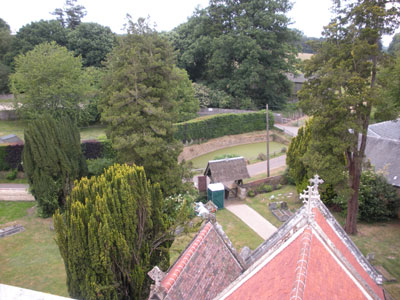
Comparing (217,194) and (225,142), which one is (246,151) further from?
(217,194)

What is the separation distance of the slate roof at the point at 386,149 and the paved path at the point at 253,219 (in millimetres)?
8423

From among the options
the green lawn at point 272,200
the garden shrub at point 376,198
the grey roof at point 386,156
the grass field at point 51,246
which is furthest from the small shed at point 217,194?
the grey roof at point 386,156

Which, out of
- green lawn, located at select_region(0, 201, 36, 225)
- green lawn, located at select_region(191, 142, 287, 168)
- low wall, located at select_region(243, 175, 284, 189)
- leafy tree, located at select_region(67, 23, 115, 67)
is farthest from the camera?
leafy tree, located at select_region(67, 23, 115, 67)

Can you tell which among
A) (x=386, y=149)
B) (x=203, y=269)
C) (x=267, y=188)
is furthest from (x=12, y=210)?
(x=386, y=149)

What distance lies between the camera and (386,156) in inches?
936

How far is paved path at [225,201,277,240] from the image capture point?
21.6 m

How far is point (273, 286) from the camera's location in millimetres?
Result: 7449

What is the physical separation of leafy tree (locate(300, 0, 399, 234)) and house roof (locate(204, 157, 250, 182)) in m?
8.83

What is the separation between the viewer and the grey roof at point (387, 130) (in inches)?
1020

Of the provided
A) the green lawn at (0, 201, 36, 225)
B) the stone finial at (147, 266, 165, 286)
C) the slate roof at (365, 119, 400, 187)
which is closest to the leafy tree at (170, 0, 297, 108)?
the slate roof at (365, 119, 400, 187)

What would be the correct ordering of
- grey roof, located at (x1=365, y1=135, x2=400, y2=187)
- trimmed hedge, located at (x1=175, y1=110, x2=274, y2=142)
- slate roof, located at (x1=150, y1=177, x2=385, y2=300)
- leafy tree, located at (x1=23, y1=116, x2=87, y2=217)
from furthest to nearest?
1. trimmed hedge, located at (x1=175, y1=110, x2=274, y2=142)
2. leafy tree, located at (x1=23, y1=116, x2=87, y2=217)
3. grey roof, located at (x1=365, y1=135, x2=400, y2=187)
4. slate roof, located at (x1=150, y1=177, x2=385, y2=300)

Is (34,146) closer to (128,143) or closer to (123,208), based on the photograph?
(128,143)

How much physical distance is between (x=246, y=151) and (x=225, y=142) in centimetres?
344

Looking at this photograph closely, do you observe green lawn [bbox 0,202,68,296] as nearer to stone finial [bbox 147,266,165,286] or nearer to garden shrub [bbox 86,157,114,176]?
garden shrub [bbox 86,157,114,176]
